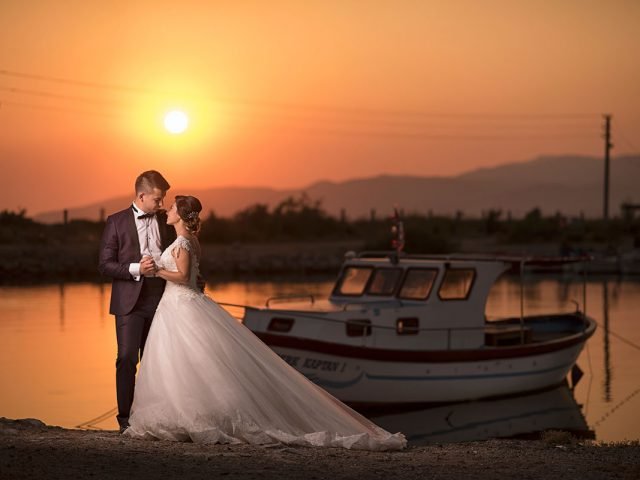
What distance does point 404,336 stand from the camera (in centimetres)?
2256

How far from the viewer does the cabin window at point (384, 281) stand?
74.6ft

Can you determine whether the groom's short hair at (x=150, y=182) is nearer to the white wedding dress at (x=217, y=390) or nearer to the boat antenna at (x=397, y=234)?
the white wedding dress at (x=217, y=390)

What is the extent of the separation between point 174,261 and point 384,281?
475 inches

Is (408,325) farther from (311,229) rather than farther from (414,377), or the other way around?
(311,229)

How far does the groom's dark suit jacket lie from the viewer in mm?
11148

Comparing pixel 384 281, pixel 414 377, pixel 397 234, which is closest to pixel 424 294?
pixel 384 281

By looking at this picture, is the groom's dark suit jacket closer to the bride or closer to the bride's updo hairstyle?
the bride

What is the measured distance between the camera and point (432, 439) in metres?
20.9

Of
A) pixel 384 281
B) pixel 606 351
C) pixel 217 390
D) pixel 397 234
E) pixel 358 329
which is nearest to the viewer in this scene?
pixel 217 390

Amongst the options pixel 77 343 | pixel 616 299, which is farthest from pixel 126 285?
pixel 616 299

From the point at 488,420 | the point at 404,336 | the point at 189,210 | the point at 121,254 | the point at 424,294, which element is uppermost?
the point at 189,210

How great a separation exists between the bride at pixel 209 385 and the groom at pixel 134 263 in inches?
8.1

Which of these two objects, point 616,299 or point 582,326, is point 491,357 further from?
point 616,299

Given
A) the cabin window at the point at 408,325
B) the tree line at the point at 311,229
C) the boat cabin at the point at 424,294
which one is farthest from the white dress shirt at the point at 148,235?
the tree line at the point at 311,229
